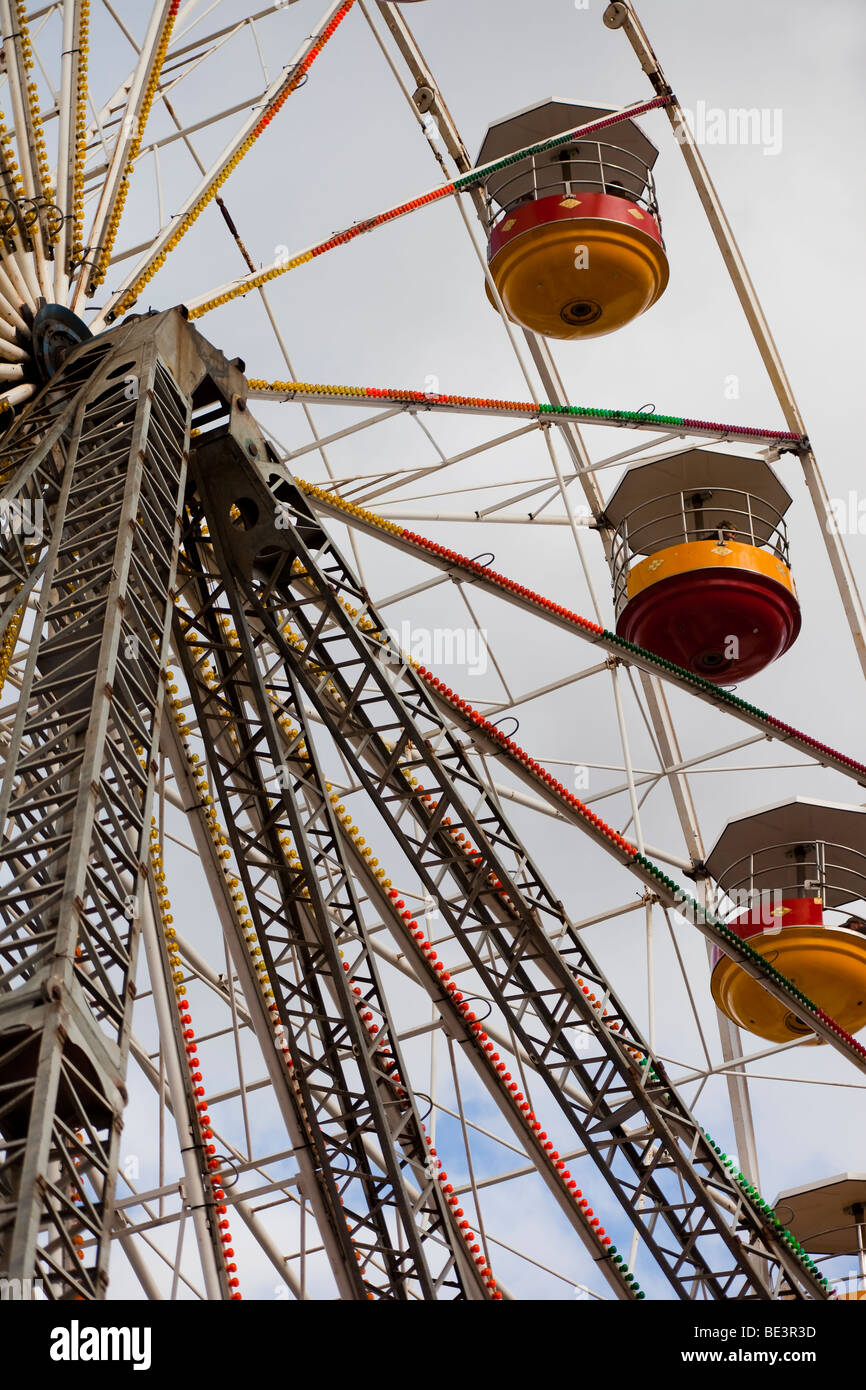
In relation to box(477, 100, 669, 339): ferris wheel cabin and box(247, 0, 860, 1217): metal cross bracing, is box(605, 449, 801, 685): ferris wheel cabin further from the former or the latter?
box(477, 100, 669, 339): ferris wheel cabin

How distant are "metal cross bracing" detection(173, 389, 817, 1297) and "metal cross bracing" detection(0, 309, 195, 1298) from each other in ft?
3.84

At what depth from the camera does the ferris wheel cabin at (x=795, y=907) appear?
16.5 metres

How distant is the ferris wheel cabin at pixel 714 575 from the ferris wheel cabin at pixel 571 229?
5.66ft

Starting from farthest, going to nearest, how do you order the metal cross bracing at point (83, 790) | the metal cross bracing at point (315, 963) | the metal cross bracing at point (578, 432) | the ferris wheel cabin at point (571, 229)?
1. the metal cross bracing at point (578, 432)
2. the ferris wheel cabin at point (571, 229)
3. the metal cross bracing at point (315, 963)
4. the metal cross bracing at point (83, 790)

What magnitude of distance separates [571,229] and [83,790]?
9583 millimetres

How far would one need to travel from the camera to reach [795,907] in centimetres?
1673

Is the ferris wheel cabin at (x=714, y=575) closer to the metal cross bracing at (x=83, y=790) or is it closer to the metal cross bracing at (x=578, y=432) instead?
the metal cross bracing at (x=578, y=432)

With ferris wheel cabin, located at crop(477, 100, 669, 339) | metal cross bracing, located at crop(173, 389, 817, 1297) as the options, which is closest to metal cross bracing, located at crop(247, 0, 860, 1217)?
ferris wheel cabin, located at crop(477, 100, 669, 339)

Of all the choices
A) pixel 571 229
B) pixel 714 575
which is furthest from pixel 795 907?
pixel 571 229

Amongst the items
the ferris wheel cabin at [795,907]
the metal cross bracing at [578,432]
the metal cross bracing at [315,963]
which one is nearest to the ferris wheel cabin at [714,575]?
the metal cross bracing at [578,432]
